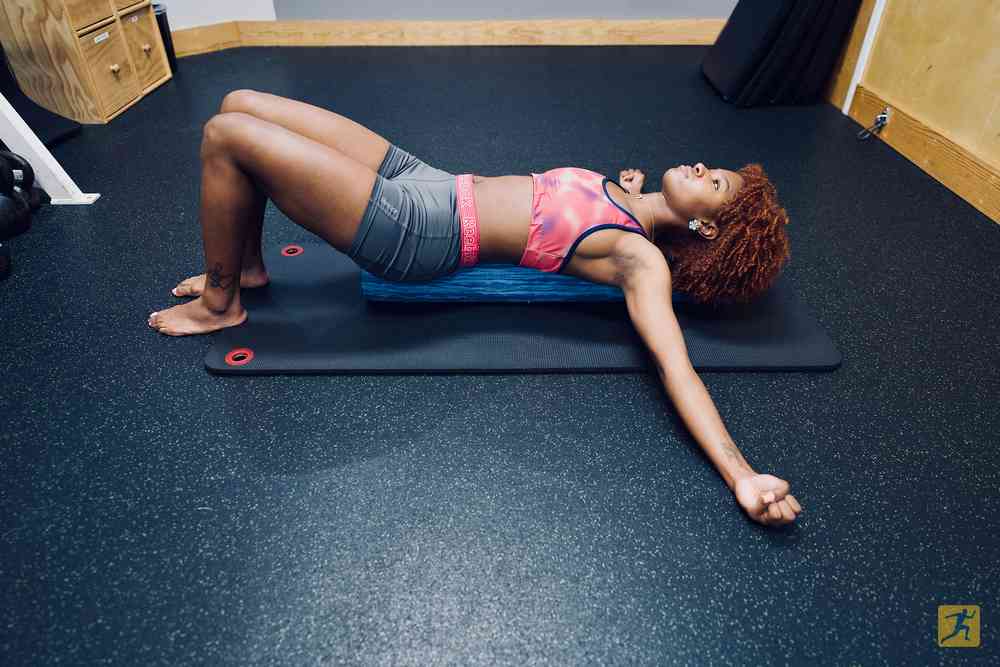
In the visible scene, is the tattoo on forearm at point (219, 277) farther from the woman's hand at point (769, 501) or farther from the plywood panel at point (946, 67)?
the plywood panel at point (946, 67)

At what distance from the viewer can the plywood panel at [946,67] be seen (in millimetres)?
2113

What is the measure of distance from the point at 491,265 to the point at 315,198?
47 cm

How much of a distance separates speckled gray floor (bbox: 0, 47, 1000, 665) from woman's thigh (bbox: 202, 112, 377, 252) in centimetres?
39

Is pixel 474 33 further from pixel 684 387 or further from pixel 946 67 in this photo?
pixel 684 387

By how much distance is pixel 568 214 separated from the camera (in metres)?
1.34

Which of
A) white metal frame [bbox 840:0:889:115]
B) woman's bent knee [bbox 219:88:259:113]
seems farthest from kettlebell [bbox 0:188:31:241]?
white metal frame [bbox 840:0:889:115]

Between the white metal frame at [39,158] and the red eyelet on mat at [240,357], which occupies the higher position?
the white metal frame at [39,158]

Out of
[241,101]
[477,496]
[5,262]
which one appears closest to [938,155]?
[477,496]

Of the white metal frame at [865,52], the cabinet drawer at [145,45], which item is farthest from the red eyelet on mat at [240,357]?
the white metal frame at [865,52]

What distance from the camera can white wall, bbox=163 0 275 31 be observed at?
3553 millimetres

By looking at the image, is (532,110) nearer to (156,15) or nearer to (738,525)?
(156,15)

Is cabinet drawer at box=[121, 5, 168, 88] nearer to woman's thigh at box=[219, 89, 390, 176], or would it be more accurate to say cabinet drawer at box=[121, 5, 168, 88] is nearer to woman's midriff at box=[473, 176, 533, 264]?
woman's thigh at box=[219, 89, 390, 176]

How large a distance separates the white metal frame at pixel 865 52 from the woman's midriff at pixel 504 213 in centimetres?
233

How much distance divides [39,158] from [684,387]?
2187mm
